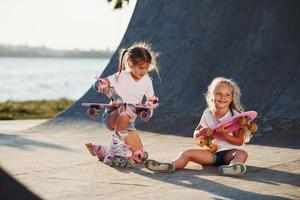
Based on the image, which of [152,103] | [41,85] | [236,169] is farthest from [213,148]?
[41,85]

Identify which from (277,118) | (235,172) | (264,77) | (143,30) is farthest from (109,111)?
(143,30)

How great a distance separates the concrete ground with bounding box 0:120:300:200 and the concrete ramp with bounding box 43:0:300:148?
41.7 inches

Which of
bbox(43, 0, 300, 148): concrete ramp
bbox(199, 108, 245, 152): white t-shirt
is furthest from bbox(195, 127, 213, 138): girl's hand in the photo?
bbox(43, 0, 300, 148): concrete ramp

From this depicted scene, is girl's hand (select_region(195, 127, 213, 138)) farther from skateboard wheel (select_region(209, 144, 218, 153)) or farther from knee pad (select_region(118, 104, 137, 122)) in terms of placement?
knee pad (select_region(118, 104, 137, 122))

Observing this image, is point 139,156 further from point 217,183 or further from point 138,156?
point 217,183

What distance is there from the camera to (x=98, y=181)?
219 inches

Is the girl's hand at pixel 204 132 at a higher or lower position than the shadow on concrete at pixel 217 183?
higher

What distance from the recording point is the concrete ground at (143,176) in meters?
5.02

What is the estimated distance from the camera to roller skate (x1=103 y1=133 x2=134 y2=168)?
20.6 ft

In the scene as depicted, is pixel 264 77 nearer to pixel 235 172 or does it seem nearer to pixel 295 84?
pixel 295 84

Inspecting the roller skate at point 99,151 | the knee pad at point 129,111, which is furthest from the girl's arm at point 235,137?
the roller skate at point 99,151

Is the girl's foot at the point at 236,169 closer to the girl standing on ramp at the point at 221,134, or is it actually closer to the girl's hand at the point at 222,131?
the girl standing on ramp at the point at 221,134

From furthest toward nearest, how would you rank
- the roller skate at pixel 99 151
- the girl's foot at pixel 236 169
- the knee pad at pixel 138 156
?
the roller skate at pixel 99 151
the knee pad at pixel 138 156
the girl's foot at pixel 236 169

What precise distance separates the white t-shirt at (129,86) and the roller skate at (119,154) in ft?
1.25
